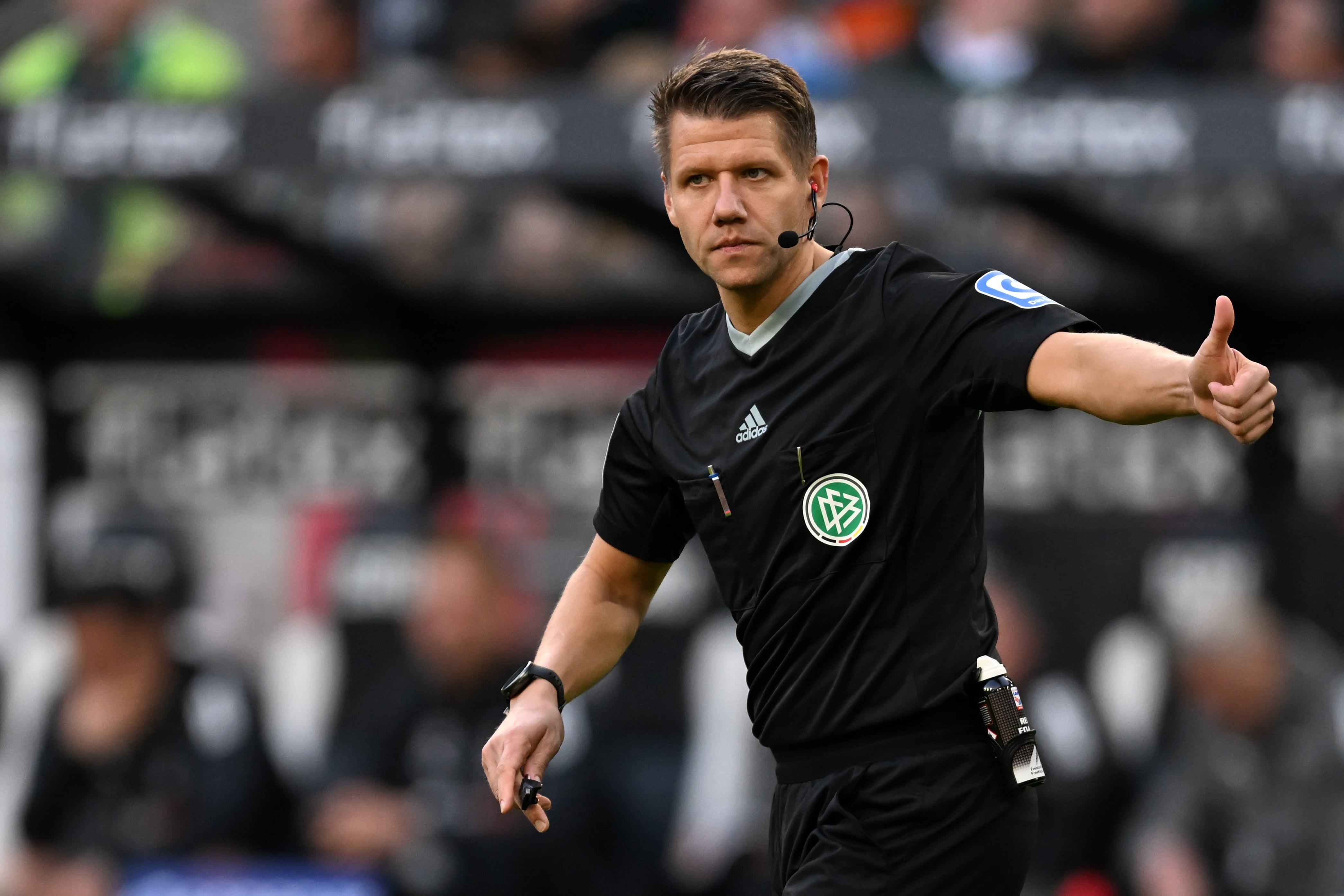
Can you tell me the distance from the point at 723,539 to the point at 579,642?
42 cm

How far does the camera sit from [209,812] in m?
7.85

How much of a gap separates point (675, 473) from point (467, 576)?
407 cm

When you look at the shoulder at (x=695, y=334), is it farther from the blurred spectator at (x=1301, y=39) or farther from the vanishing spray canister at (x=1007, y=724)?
the blurred spectator at (x=1301, y=39)

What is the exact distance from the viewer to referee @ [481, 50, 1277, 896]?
10.8ft

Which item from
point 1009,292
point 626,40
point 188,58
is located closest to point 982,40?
point 626,40

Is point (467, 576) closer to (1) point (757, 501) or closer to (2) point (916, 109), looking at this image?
(2) point (916, 109)

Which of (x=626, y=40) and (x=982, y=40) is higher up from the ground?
(x=626, y=40)

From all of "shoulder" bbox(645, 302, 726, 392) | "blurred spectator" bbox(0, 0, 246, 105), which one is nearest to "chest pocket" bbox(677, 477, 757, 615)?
"shoulder" bbox(645, 302, 726, 392)

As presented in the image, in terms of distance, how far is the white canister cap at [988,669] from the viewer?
332 centimetres

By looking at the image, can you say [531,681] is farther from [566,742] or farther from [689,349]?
[566,742]

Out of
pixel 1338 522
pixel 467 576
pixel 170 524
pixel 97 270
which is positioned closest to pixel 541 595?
pixel 467 576

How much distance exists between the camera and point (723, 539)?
11.7 feet

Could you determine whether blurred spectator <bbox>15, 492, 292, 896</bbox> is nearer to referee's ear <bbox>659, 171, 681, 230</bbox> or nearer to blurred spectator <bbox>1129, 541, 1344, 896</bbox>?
blurred spectator <bbox>1129, 541, 1344, 896</bbox>

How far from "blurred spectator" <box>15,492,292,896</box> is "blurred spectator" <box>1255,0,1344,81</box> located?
15.2 feet
